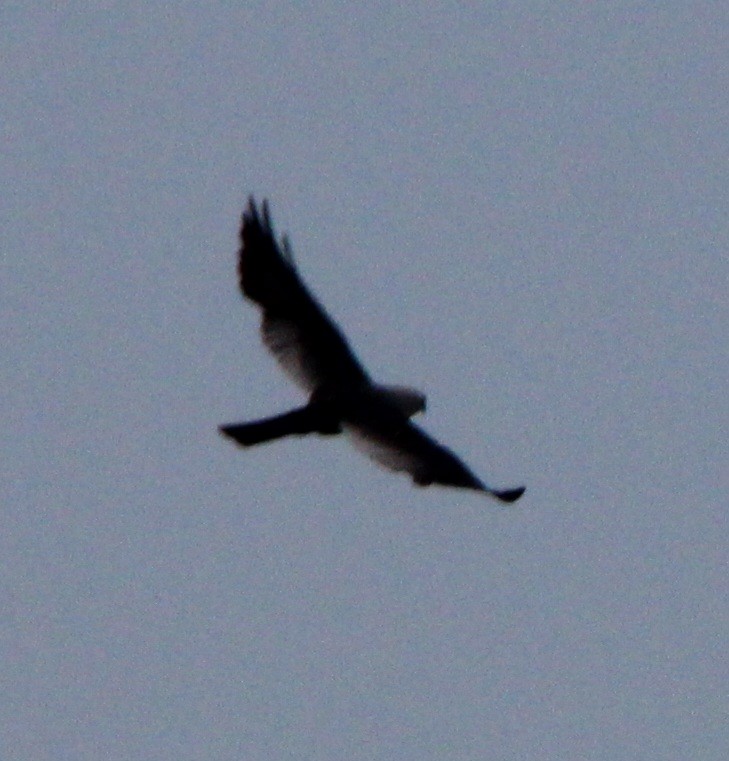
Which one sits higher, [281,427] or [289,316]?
[289,316]

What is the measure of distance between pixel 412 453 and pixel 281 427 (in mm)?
1302

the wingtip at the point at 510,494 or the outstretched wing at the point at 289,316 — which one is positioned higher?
the outstretched wing at the point at 289,316

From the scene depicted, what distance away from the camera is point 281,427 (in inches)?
854

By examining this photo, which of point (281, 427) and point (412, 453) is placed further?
point (412, 453)

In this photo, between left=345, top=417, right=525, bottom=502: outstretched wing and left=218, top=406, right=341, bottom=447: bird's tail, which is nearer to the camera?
left=218, top=406, right=341, bottom=447: bird's tail

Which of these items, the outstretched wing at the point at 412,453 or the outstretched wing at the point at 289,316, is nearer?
the outstretched wing at the point at 289,316

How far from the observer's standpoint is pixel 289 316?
71.6ft

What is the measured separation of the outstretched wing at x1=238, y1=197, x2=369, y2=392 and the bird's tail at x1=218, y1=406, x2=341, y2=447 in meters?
0.26

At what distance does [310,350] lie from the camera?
71.9 ft

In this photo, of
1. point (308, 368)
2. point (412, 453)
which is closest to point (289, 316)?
point (308, 368)

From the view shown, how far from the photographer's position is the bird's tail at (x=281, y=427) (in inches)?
850

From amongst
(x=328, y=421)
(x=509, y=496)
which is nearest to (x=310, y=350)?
(x=328, y=421)

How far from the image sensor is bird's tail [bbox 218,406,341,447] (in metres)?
21.6

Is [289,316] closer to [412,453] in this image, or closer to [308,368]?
[308,368]
